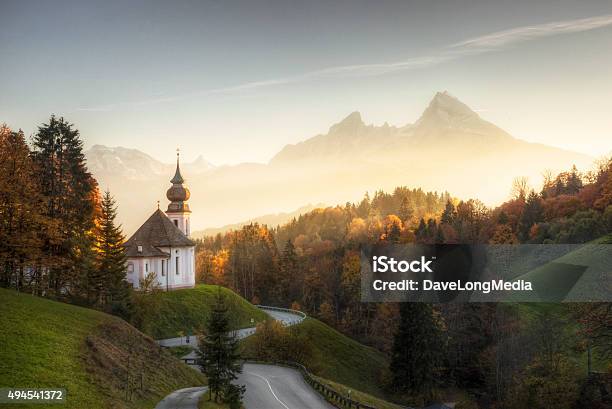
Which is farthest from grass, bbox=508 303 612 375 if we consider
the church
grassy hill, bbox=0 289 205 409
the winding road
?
the church

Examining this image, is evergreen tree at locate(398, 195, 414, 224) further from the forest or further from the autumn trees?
the autumn trees

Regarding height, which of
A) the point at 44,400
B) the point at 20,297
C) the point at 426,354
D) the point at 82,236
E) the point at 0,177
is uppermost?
the point at 0,177

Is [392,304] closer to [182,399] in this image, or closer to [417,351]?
[417,351]

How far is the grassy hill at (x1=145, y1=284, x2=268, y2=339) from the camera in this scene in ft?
206

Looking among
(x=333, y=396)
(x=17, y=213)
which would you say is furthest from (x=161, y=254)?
(x=333, y=396)

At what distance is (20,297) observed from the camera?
37188mm

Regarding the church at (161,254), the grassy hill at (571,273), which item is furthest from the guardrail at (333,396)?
the grassy hill at (571,273)

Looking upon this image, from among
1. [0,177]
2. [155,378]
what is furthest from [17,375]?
[0,177]

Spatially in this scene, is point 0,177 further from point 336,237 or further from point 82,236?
point 336,237

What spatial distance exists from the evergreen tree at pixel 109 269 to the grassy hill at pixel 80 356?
24.6 feet

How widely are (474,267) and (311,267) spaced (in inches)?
1493

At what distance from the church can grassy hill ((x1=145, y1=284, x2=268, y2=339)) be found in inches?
76.7

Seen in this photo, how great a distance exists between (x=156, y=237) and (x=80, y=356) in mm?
42790

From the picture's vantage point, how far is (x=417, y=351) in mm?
65438
